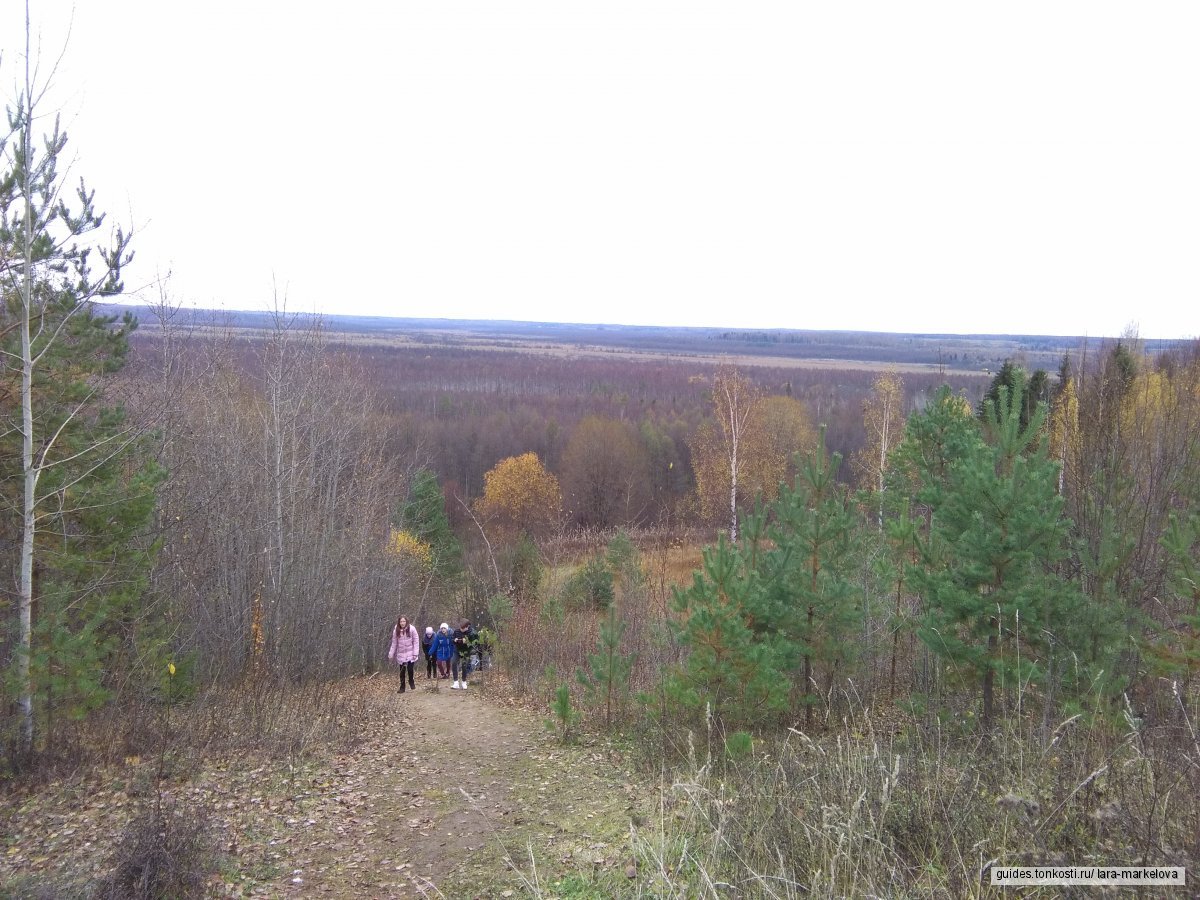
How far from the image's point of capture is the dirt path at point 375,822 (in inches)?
227

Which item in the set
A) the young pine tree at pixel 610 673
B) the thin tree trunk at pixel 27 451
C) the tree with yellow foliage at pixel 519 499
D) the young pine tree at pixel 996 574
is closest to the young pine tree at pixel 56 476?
the thin tree trunk at pixel 27 451

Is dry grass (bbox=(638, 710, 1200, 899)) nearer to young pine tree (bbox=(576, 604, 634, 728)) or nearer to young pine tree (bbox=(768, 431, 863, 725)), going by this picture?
young pine tree (bbox=(768, 431, 863, 725))

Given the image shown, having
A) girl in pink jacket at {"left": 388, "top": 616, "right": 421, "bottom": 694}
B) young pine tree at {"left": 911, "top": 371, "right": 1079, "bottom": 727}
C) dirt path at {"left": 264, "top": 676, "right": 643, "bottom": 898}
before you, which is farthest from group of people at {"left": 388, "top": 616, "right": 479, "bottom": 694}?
young pine tree at {"left": 911, "top": 371, "right": 1079, "bottom": 727}

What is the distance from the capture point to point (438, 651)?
1501cm

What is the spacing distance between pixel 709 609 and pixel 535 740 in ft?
12.7

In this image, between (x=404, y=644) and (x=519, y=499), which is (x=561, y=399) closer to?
(x=519, y=499)

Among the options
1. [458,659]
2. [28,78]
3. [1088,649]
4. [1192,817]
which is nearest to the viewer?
[1192,817]

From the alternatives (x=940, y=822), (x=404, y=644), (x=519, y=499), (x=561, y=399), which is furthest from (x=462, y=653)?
(x=561, y=399)

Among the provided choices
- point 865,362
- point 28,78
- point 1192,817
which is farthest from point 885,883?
point 865,362

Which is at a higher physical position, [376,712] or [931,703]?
[931,703]

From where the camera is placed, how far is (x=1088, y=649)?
7.46m

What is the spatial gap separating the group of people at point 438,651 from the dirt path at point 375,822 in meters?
3.97

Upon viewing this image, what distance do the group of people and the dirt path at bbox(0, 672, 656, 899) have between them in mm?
3971

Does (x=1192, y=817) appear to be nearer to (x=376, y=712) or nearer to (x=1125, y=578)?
(x=1125, y=578)
